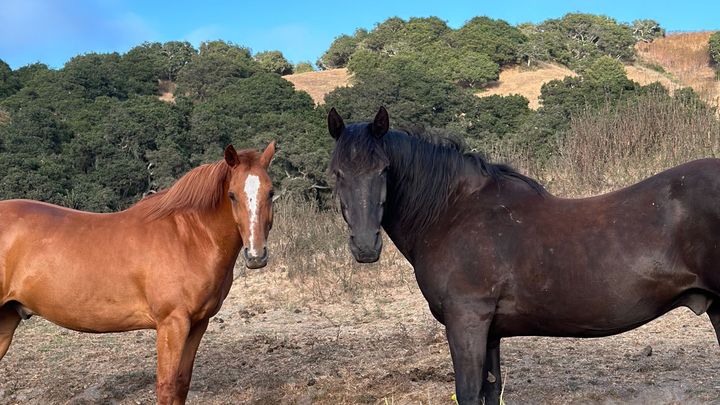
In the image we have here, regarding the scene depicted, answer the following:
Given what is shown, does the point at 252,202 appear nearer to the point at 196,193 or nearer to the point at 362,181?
the point at 196,193

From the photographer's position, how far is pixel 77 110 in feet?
81.7

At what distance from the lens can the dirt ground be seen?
4.70 m

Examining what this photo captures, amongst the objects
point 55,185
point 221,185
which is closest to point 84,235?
point 221,185

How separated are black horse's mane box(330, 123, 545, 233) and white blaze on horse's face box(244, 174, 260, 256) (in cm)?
61

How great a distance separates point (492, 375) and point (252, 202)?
66.5 inches

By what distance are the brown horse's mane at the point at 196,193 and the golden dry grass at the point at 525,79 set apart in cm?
2792

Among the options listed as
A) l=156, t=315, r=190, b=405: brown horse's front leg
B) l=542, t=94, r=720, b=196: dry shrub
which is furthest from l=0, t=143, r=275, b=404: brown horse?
l=542, t=94, r=720, b=196: dry shrub

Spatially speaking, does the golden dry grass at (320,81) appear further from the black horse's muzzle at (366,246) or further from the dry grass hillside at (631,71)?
the black horse's muzzle at (366,246)

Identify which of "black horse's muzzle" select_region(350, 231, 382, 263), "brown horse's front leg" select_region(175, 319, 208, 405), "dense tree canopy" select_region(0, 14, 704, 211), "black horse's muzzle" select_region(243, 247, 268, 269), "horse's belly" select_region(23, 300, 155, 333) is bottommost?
"brown horse's front leg" select_region(175, 319, 208, 405)

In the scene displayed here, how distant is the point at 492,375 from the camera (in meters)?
3.60

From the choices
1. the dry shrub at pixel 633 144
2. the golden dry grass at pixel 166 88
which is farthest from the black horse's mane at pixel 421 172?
the golden dry grass at pixel 166 88

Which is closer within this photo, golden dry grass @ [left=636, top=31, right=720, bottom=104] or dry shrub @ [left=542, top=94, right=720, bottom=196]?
dry shrub @ [left=542, top=94, right=720, bottom=196]

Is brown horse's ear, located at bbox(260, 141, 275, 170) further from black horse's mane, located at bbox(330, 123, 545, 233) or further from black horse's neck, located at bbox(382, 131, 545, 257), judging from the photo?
black horse's neck, located at bbox(382, 131, 545, 257)

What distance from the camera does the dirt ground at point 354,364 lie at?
185 inches
